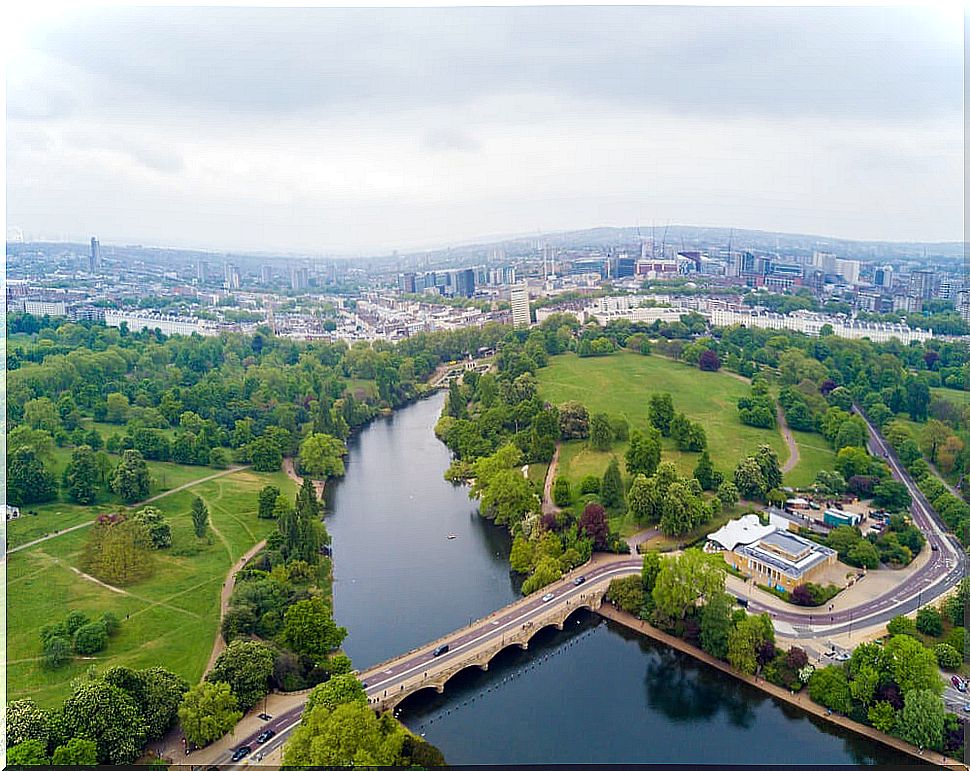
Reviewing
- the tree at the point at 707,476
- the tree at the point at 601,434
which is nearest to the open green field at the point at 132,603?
the tree at the point at 601,434

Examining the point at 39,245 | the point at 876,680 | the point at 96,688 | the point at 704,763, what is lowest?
the point at 704,763

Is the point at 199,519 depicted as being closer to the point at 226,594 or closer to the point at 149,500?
the point at 149,500

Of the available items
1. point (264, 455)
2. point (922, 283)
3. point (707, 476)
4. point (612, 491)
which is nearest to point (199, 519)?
point (264, 455)

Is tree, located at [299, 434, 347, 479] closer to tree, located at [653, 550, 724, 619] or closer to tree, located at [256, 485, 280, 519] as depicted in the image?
tree, located at [256, 485, 280, 519]

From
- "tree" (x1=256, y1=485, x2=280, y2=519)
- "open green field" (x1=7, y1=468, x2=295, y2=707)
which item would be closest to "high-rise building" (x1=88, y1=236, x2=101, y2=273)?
"tree" (x1=256, y1=485, x2=280, y2=519)

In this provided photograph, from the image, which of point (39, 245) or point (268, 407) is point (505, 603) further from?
point (39, 245)

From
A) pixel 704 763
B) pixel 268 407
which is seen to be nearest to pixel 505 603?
pixel 704 763

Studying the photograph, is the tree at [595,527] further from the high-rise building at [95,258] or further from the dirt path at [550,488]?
the high-rise building at [95,258]
